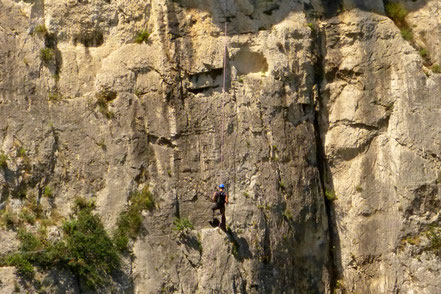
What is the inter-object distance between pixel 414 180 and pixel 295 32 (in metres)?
4.14

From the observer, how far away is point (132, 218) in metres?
16.5

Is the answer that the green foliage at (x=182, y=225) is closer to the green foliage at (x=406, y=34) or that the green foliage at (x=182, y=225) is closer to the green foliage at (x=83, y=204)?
the green foliage at (x=83, y=204)

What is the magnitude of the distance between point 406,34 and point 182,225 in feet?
23.4

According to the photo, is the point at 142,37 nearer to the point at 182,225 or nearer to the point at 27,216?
the point at 182,225

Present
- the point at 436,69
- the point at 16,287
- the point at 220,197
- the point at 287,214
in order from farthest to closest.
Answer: the point at 436,69 → the point at 287,214 → the point at 220,197 → the point at 16,287

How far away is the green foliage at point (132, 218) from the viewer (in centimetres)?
1631

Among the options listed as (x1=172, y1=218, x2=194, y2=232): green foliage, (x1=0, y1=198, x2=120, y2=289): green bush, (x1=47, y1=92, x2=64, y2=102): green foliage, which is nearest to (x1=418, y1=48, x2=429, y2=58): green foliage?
(x1=172, y1=218, x2=194, y2=232): green foliage

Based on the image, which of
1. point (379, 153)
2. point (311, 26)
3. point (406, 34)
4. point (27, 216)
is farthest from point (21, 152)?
point (406, 34)

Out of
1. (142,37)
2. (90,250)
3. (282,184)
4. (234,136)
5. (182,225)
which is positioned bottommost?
(90,250)

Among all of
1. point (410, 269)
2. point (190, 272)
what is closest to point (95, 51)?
point (190, 272)

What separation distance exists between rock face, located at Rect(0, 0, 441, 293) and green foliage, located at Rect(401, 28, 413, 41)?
390 millimetres

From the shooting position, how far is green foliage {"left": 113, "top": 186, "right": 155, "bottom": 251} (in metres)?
16.3

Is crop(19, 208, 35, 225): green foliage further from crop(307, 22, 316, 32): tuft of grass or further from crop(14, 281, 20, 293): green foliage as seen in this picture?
crop(307, 22, 316, 32): tuft of grass

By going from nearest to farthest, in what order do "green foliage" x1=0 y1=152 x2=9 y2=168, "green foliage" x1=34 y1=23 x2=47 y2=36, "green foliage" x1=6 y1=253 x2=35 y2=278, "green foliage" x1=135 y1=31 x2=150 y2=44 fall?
"green foliage" x1=6 y1=253 x2=35 y2=278 < "green foliage" x1=0 y1=152 x2=9 y2=168 < "green foliage" x1=34 y1=23 x2=47 y2=36 < "green foliage" x1=135 y1=31 x2=150 y2=44
